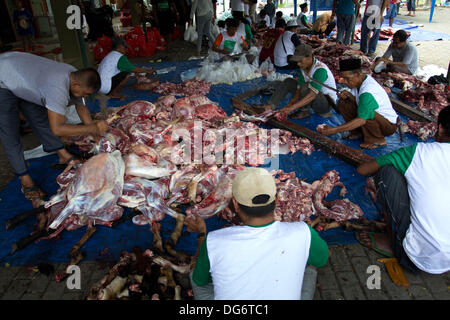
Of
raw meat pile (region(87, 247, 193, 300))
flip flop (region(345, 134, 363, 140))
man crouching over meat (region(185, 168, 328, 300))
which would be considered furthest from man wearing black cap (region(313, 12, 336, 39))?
man crouching over meat (region(185, 168, 328, 300))

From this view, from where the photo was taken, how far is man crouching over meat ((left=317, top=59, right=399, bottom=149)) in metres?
4.02

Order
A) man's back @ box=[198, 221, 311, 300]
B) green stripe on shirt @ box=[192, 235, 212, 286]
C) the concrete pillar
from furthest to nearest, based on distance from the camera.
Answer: the concrete pillar < green stripe on shirt @ box=[192, 235, 212, 286] < man's back @ box=[198, 221, 311, 300]

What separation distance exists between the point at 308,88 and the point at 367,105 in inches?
57.8

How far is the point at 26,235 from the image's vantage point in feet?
10.5

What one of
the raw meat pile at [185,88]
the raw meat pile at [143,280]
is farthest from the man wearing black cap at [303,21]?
the raw meat pile at [143,280]

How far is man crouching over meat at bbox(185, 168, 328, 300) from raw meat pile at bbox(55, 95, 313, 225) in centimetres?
153

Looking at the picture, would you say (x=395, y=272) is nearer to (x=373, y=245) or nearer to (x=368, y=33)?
(x=373, y=245)

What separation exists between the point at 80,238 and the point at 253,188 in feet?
7.47

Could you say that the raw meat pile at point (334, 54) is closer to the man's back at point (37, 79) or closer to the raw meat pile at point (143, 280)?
the man's back at point (37, 79)

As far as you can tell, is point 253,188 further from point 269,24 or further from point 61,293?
point 269,24

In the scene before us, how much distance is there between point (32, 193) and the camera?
12.1 ft

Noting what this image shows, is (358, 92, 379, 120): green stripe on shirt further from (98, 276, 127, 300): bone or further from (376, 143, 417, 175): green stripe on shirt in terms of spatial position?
(98, 276, 127, 300): bone

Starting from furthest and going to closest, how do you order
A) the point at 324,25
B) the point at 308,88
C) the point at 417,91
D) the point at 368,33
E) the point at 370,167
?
the point at 324,25
the point at 368,33
the point at 417,91
the point at 308,88
the point at 370,167

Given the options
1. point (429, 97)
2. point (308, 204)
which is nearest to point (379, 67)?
point (429, 97)
